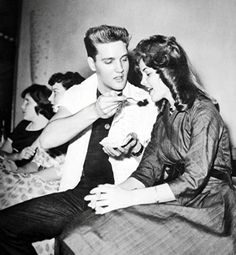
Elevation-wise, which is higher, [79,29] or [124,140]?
[79,29]

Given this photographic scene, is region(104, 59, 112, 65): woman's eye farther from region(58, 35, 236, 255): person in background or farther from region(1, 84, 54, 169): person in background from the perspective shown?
region(1, 84, 54, 169): person in background

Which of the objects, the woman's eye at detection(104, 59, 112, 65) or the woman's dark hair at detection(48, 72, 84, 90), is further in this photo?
the woman's dark hair at detection(48, 72, 84, 90)

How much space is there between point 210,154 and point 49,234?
71 centimetres

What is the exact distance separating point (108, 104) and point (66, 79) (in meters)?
0.41

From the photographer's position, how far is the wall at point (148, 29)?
147cm

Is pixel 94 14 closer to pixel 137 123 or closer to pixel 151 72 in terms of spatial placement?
pixel 151 72

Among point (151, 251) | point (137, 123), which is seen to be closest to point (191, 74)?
point (137, 123)

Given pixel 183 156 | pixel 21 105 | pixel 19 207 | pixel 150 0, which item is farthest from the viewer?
pixel 21 105

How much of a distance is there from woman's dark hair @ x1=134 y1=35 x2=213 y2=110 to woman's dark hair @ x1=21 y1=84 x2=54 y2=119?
55 cm

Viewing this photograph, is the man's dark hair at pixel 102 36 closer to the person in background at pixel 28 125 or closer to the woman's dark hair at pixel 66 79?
the woman's dark hair at pixel 66 79

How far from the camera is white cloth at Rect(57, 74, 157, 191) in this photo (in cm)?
150

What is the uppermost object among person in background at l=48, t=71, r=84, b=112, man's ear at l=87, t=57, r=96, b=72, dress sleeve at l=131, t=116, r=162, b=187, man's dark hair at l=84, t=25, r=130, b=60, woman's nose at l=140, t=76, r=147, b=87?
man's dark hair at l=84, t=25, r=130, b=60

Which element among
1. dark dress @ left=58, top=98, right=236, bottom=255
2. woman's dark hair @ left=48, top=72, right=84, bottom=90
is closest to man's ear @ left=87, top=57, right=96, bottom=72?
woman's dark hair @ left=48, top=72, right=84, bottom=90

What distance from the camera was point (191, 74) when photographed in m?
1.42
